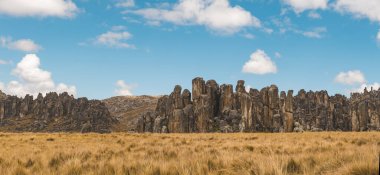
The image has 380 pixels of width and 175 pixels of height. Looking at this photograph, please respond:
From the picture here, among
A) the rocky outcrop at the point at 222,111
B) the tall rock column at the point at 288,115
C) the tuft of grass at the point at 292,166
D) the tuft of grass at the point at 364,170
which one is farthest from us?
the rocky outcrop at the point at 222,111

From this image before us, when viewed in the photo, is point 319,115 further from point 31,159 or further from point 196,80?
point 31,159

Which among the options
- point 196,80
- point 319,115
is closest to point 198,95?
point 196,80

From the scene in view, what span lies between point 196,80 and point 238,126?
78.7 ft

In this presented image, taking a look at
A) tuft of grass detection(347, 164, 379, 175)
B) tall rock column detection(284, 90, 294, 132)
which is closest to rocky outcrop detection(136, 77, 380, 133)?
tall rock column detection(284, 90, 294, 132)

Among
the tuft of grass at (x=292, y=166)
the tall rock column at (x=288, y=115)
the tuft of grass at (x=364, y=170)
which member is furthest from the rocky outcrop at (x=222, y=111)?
the tuft of grass at (x=364, y=170)

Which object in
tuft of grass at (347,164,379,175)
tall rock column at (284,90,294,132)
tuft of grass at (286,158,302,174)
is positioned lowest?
tuft of grass at (286,158,302,174)

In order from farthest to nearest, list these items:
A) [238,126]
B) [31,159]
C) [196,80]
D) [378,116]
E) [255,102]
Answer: [378,116] < [196,80] < [255,102] < [238,126] < [31,159]

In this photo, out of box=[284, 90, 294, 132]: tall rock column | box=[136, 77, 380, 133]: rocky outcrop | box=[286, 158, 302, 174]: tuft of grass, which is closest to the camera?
box=[286, 158, 302, 174]: tuft of grass

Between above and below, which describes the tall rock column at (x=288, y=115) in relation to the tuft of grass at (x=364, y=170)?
above

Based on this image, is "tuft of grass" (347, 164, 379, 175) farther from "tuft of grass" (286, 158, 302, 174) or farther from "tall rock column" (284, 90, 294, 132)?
"tall rock column" (284, 90, 294, 132)

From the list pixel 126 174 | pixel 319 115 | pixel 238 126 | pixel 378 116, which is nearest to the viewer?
pixel 126 174

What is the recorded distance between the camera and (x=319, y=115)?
170 metres

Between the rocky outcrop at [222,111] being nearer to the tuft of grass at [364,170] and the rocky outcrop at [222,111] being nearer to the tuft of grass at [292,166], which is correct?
the tuft of grass at [292,166]

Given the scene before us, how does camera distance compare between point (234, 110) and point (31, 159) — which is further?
point (234, 110)
